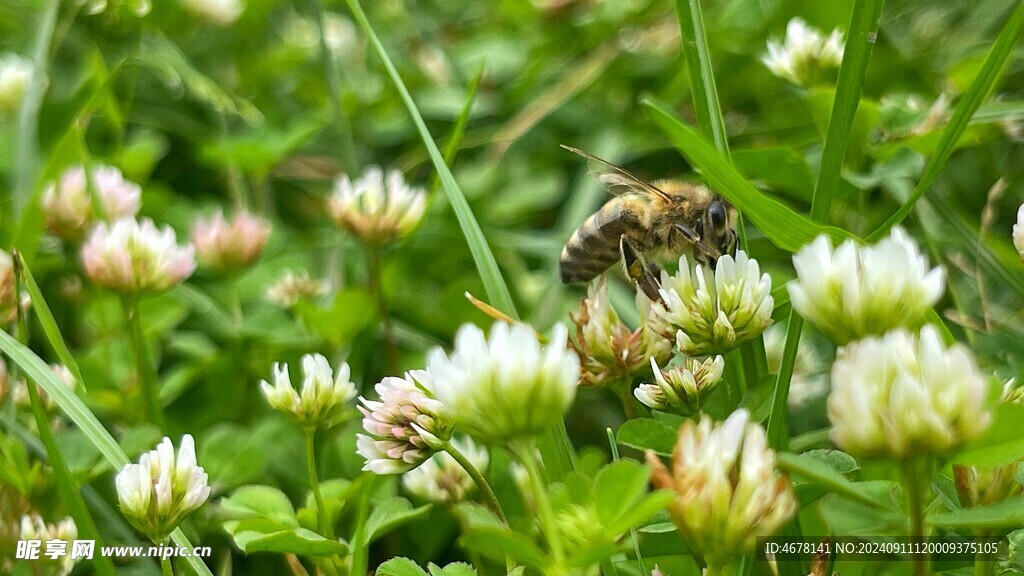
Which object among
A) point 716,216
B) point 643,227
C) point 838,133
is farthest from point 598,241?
point 838,133

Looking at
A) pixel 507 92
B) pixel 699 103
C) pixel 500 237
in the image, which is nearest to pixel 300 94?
pixel 507 92

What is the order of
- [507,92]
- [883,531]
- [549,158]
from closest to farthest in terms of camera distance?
[883,531] < [549,158] < [507,92]

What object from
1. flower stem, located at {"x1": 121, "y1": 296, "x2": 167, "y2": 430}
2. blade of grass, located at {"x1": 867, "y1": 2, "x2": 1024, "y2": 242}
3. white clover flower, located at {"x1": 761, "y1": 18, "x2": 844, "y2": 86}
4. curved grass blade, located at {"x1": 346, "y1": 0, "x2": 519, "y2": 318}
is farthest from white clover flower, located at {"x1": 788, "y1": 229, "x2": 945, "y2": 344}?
flower stem, located at {"x1": 121, "y1": 296, "x2": 167, "y2": 430}

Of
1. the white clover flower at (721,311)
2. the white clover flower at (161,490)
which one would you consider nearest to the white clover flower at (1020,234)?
the white clover flower at (721,311)

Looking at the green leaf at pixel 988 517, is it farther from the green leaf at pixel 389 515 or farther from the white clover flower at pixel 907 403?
the green leaf at pixel 389 515

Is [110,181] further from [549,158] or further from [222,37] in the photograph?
[222,37]

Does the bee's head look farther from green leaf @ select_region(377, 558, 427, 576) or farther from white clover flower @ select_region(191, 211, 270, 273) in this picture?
white clover flower @ select_region(191, 211, 270, 273)
